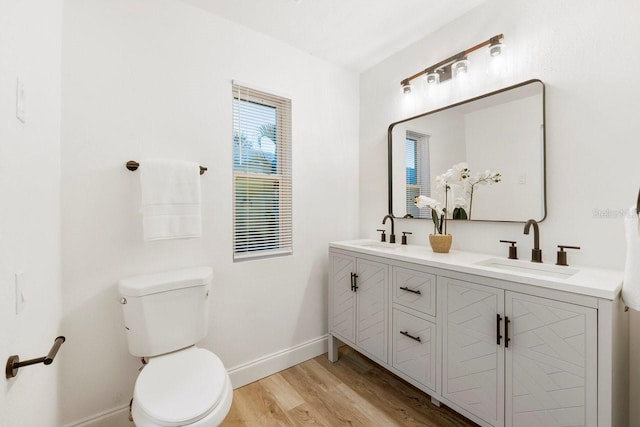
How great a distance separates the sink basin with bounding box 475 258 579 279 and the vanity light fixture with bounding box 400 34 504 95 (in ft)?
4.07

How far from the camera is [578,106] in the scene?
1439 mm

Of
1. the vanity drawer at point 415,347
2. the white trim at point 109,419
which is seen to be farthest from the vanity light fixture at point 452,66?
the white trim at point 109,419

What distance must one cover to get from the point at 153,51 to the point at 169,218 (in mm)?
1007

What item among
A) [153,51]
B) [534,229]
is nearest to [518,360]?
[534,229]

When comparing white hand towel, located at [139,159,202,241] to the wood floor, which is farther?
the wood floor

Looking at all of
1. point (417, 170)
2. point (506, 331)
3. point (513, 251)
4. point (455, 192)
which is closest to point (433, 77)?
point (417, 170)

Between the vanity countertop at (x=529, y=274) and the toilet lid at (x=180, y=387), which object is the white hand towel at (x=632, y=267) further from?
the toilet lid at (x=180, y=387)

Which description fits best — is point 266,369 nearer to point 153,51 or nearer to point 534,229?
point 534,229

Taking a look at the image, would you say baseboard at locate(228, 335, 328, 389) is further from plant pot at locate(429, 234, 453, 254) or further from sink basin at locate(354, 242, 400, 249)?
plant pot at locate(429, 234, 453, 254)

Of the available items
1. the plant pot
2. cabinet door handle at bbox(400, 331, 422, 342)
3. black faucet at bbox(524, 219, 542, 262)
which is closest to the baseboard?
cabinet door handle at bbox(400, 331, 422, 342)

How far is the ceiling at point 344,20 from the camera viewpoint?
1.79 metres

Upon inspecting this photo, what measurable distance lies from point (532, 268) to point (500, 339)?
0.48m

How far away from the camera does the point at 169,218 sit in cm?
158

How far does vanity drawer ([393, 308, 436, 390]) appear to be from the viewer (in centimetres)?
157
